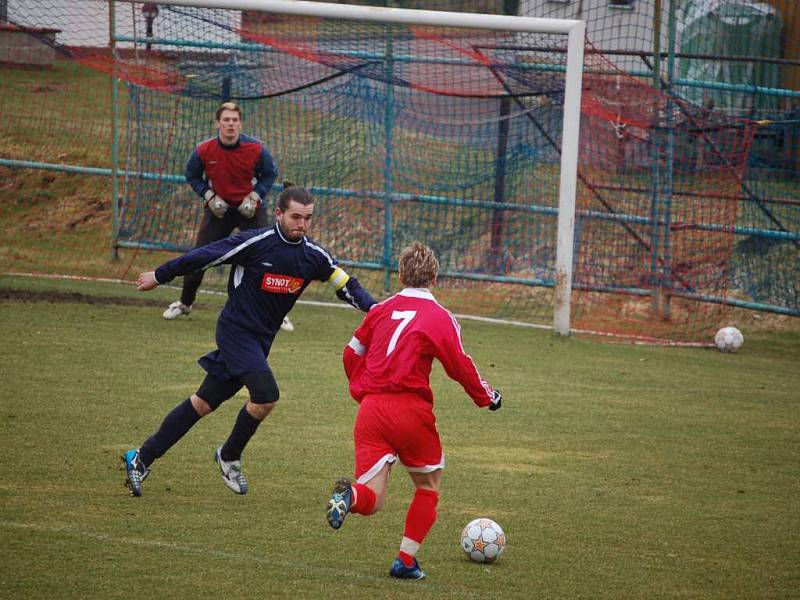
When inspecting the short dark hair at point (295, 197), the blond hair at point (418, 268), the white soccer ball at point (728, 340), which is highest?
the short dark hair at point (295, 197)

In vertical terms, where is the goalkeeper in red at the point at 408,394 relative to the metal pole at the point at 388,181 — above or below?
below

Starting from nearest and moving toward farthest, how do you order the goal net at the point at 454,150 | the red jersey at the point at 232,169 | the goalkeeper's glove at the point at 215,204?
the goalkeeper's glove at the point at 215,204 < the red jersey at the point at 232,169 < the goal net at the point at 454,150

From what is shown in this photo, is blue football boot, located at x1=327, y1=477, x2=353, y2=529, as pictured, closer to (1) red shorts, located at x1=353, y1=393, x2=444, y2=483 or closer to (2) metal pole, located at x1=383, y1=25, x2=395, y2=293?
(1) red shorts, located at x1=353, y1=393, x2=444, y2=483

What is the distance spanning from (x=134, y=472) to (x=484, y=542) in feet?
6.27

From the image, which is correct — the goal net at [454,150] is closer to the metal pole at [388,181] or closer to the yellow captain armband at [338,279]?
the metal pole at [388,181]

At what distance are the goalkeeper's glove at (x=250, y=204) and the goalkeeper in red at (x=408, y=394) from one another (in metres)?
5.33

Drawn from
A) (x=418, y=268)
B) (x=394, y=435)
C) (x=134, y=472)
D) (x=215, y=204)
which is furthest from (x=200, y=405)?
(x=215, y=204)

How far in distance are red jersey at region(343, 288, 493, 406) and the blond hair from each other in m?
0.04

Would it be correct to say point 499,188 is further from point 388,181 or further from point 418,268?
point 418,268

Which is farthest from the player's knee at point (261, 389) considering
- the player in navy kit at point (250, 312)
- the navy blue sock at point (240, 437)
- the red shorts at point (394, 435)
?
the red shorts at point (394, 435)

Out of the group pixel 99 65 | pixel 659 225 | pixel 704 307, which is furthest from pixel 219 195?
pixel 704 307

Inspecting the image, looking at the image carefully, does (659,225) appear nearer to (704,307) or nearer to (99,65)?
(704,307)

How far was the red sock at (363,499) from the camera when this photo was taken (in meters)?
4.75

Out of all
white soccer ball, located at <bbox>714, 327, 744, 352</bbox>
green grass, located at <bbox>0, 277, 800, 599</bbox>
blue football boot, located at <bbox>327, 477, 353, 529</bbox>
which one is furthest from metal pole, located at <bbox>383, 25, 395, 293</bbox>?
blue football boot, located at <bbox>327, 477, 353, 529</bbox>
